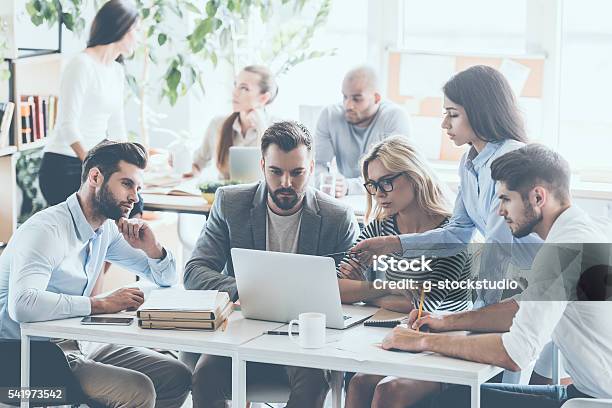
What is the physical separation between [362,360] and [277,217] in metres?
0.88

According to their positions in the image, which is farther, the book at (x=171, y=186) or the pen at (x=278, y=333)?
the book at (x=171, y=186)

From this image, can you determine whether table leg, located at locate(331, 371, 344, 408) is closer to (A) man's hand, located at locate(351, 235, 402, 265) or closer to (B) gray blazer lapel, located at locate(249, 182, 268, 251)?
(A) man's hand, located at locate(351, 235, 402, 265)

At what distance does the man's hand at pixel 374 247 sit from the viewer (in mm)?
3193

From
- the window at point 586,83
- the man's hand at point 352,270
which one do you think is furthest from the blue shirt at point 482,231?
the window at point 586,83

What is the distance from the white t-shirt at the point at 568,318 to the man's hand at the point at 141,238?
1.30m

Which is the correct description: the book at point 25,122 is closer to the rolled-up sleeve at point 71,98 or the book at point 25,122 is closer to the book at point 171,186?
the rolled-up sleeve at point 71,98

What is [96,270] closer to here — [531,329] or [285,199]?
[285,199]

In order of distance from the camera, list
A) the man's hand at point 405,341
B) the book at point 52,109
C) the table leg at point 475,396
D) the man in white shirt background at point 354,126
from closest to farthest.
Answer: the table leg at point 475,396, the man's hand at point 405,341, the man in white shirt background at point 354,126, the book at point 52,109

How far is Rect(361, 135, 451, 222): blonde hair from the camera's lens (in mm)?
3236

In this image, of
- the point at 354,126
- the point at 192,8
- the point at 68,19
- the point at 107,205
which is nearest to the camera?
the point at 107,205

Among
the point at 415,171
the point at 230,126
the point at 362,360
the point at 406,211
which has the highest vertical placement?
the point at 230,126

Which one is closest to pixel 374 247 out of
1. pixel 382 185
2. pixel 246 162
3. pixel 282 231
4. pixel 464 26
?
pixel 382 185

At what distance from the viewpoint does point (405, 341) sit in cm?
262

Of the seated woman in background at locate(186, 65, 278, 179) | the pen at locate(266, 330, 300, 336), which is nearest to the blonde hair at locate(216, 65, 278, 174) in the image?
the seated woman in background at locate(186, 65, 278, 179)
